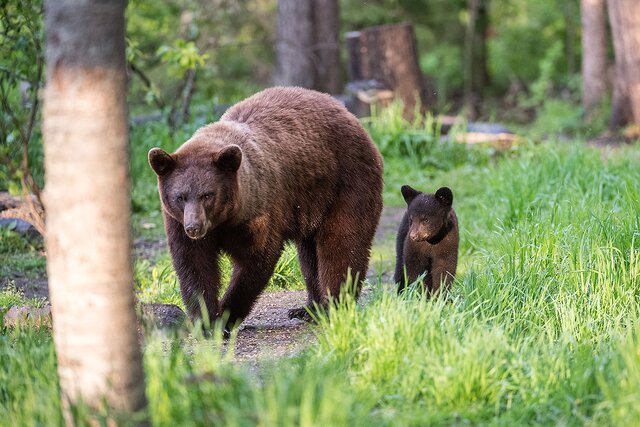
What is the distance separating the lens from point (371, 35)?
13875 mm

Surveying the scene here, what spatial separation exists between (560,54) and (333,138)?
1967 centimetres

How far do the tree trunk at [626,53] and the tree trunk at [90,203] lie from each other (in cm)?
1249

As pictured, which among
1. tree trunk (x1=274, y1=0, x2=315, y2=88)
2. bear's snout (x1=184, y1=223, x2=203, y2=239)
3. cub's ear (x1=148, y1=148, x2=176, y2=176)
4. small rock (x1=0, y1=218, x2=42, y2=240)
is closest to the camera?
bear's snout (x1=184, y1=223, x2=203, y2=239)

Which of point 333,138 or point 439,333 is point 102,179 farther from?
point 333,138

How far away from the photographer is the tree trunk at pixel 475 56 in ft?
79.0

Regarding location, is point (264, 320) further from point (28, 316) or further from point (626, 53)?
point (626, 53)

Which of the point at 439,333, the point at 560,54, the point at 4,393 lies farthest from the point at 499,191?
the point at 560,54

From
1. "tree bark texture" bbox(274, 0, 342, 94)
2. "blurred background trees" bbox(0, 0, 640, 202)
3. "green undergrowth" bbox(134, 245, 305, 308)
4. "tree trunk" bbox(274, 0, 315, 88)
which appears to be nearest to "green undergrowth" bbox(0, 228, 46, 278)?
"blurred background trees" bbox(0, 0, 640, 202)

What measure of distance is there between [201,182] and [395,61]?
8.64m

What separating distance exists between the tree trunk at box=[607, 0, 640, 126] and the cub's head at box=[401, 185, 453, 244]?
9359mm

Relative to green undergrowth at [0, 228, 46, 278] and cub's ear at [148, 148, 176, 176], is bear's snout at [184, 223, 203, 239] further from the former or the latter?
green undergrowth at [0, 228, 46, 278]

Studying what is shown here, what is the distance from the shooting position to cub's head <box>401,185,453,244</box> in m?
6.57

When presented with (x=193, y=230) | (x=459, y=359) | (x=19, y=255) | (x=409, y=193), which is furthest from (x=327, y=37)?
(x=459, y=359)

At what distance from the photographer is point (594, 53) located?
1842cm
